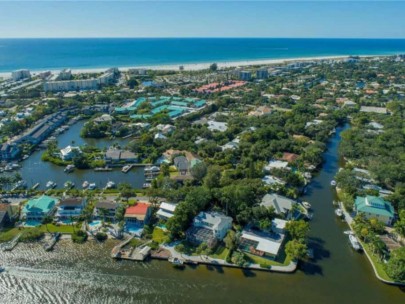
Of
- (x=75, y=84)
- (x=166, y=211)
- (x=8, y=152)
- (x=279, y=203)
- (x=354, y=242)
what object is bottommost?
(x=354, y=242)

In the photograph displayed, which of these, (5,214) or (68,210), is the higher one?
(5,214)

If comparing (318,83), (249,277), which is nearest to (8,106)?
(249,277)

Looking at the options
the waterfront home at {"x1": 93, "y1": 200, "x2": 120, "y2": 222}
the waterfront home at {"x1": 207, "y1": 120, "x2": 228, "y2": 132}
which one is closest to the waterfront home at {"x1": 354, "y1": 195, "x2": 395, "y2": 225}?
the waterfront home at {"x1": 93, "y1": 200, "x2": 120, "y2": 222}

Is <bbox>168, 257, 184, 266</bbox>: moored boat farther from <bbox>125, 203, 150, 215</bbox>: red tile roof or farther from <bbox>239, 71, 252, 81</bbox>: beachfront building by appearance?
<bbox>239, 71, 252, 81</bbox>: beachfront building

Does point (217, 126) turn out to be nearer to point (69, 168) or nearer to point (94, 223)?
point (69, 168)

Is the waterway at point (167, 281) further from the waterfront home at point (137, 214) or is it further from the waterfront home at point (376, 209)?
the waterfront home at point (376, 209)

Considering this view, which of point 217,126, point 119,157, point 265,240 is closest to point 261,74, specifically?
point 217,126
